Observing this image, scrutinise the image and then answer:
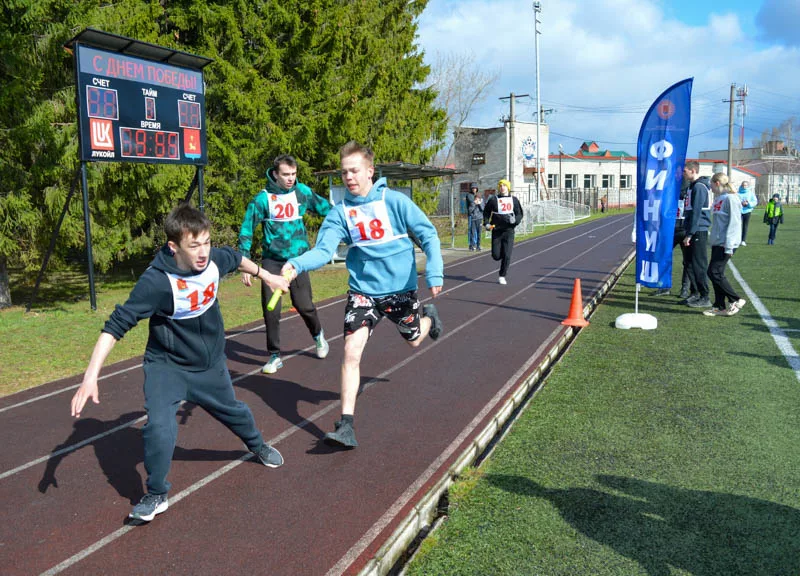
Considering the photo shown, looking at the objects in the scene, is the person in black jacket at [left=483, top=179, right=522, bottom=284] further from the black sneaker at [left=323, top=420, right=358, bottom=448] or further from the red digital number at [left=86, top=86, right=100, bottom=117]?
the black sneaker at [left=323, top=420, right=358, bottom=448]

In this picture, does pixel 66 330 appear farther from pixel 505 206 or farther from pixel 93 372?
pixel 505 206

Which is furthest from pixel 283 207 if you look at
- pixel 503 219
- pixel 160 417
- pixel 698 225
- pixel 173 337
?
pixel 503 219

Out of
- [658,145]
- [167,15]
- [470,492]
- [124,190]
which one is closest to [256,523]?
[470,492]

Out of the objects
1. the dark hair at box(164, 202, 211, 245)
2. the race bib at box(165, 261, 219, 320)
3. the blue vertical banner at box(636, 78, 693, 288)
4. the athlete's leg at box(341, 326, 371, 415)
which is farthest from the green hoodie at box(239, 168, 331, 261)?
the blue vertical banner at box(636, 78, 693, 288)

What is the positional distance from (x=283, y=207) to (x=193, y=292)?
308 centimetres

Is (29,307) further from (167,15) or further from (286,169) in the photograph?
(167,15)

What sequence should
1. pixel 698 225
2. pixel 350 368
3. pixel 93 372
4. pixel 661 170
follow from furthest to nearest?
pixel 698 225, pixel 661 170, pixel 350 368, pixel 93 372

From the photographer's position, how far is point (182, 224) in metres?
3.43

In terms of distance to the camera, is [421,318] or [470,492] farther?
[421,318]

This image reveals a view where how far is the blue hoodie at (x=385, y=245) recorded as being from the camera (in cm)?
470

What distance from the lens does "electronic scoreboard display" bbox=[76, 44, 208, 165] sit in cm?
1030

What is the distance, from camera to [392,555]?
10.6ft

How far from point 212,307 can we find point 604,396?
3.62 metres

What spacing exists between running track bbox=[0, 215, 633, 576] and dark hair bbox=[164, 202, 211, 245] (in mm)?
1682
